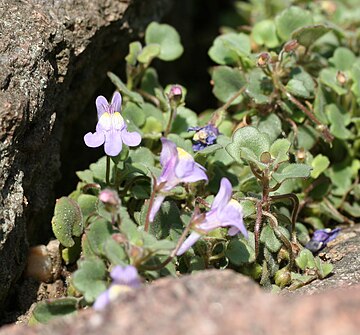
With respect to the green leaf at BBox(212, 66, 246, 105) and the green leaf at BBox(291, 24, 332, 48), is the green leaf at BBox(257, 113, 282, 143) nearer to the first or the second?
the green leaf at BBox(212, 66, 246, 105)

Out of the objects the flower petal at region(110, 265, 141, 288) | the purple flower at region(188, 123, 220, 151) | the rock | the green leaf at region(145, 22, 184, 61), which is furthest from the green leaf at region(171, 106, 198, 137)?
the rock

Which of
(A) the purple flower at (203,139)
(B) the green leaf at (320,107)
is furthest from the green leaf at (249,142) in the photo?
(B) the green leaf at (320,107)

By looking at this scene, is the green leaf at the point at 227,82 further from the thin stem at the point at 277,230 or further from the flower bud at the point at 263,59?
the thin stem at the point at 277,230

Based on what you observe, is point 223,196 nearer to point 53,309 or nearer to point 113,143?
point 113,143

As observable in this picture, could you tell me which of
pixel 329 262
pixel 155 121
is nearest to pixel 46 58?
pixel 155 121

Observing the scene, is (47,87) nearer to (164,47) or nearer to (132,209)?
(132,209)
